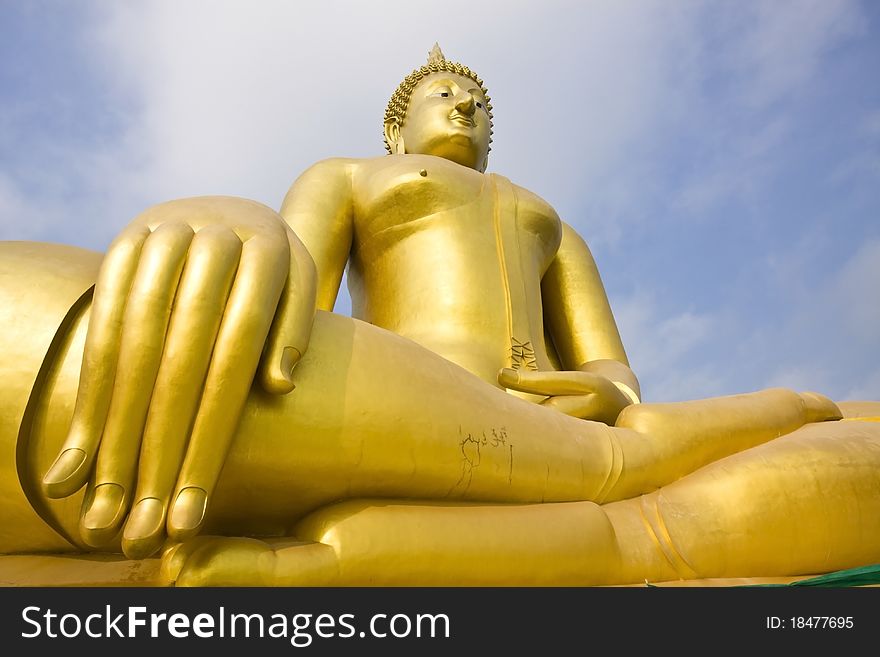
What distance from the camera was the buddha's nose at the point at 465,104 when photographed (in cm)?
473

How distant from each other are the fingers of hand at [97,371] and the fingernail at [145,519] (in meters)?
0.15

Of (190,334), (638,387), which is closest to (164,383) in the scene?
(190,334)

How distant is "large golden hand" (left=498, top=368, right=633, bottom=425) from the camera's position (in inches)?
129

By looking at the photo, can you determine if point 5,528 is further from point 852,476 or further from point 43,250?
point 852,476

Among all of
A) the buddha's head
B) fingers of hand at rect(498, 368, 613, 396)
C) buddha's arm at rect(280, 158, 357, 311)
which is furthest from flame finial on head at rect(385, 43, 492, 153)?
fingers of hand at rect(498, 368, 613, 396)

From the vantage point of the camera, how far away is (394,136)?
202 inches

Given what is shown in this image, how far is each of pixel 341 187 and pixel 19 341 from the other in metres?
2.35

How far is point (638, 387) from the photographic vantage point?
12.8 ft

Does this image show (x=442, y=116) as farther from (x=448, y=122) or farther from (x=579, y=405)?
(x=579, y=405)

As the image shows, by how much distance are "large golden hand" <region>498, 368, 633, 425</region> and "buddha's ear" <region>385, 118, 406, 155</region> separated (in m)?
2.21

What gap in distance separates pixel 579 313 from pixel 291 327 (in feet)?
8.81

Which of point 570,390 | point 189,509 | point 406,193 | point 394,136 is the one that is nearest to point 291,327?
point 189,509

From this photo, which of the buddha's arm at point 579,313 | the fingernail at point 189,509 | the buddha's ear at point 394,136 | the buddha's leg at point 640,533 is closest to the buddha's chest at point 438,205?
the buddha's arm at point 579,313

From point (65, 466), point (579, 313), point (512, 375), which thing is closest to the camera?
point (65, 466)
